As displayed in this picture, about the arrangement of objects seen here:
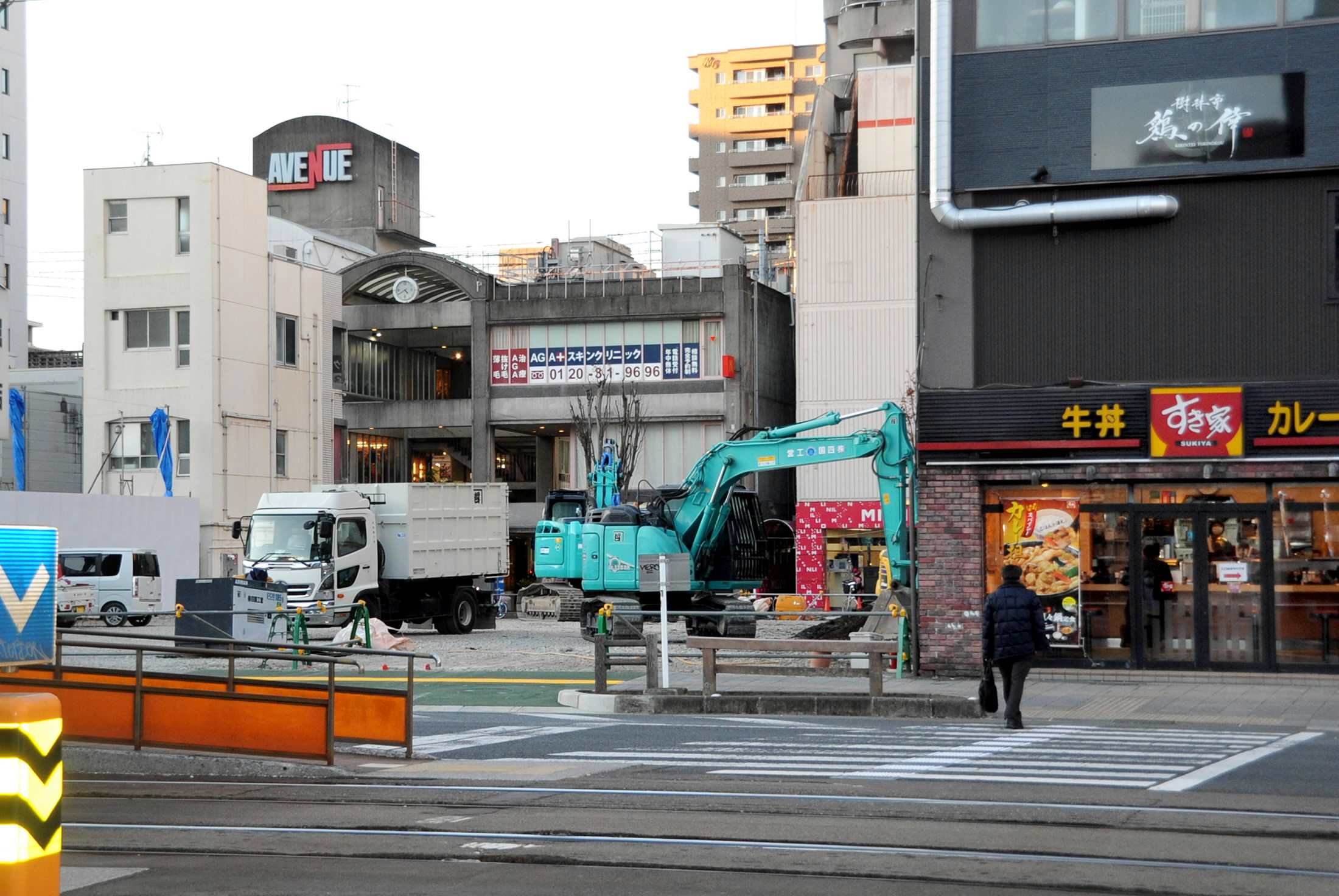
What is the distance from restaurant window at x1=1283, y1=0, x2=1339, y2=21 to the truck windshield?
890 inches

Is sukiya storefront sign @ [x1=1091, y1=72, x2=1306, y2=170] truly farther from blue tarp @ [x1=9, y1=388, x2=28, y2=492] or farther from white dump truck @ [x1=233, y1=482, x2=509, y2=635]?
blue tarp @ [x1=9, y1=388, x2=28, y2=492]

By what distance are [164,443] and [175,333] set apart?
4.30m

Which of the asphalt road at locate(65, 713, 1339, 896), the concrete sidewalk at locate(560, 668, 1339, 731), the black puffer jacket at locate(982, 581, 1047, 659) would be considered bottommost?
the concrete sidewalk at locate(560, 668, 1339, 731)

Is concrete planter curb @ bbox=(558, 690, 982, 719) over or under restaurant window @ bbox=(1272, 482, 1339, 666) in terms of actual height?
under

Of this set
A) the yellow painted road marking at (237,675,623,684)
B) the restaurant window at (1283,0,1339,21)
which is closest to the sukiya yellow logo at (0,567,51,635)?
the yellow painted road marking at (237,675,623,684)

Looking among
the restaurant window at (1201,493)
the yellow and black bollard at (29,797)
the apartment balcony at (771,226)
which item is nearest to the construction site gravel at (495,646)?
the restaurant window at (1201,493)

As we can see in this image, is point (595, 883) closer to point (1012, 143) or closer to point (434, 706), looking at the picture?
point (434, 706)

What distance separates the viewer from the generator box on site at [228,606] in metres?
29.2

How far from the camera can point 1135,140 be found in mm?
22797

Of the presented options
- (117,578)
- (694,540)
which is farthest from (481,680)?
(117,578)

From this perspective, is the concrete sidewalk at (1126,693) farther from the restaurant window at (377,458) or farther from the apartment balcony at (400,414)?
the restaurant window at (377,458)

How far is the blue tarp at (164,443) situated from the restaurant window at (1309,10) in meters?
40.0

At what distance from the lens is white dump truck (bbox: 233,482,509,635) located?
34938mm

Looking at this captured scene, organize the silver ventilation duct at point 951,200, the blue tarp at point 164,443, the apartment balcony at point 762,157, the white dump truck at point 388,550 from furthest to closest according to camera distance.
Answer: the apartment balcony at point 762,157, the blue tarp at point 164,443, the white dump truck at point 388,550, the silver ventilation duct at point 951,200
